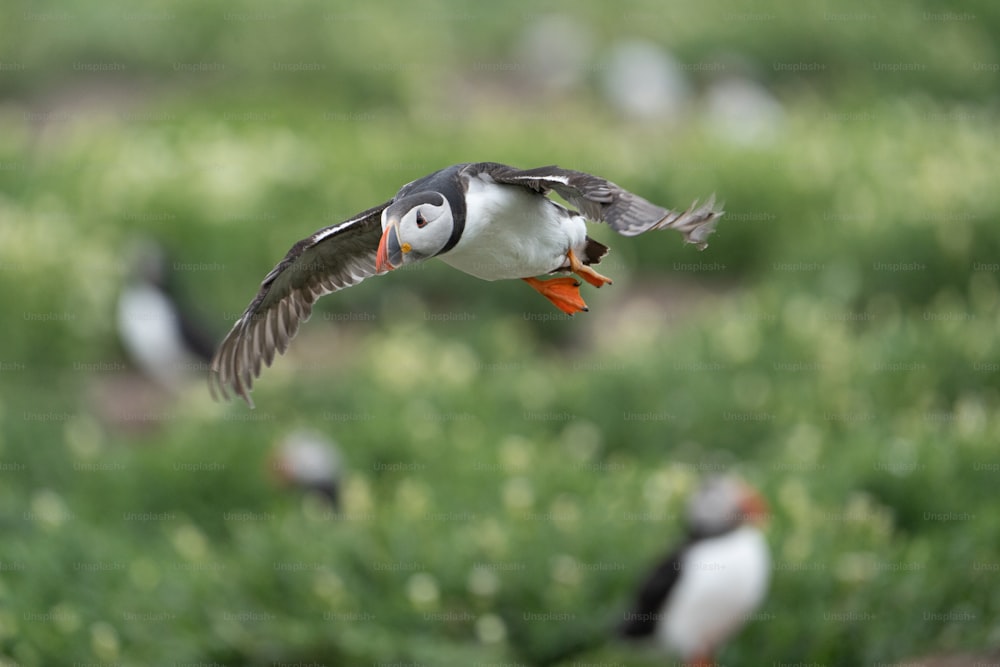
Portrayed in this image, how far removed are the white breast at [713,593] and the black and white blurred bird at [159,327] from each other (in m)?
5.39

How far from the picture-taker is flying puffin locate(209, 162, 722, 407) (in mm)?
3373

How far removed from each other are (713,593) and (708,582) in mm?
77

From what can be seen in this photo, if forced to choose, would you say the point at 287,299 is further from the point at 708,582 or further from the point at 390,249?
the point at 708,582

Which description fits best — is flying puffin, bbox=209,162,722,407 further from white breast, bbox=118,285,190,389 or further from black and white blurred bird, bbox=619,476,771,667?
white breast, bbox=118,285,190,389

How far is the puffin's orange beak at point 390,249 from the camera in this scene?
10.7ft

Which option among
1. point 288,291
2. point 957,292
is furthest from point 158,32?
point 288,291

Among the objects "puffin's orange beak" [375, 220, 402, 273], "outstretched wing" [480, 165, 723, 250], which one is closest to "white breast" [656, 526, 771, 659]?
"outstretched wing" [480, 165, 723, 250]

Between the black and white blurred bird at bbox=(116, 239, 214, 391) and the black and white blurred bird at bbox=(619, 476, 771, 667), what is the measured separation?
531 centimetres

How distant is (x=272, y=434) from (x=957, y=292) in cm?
559

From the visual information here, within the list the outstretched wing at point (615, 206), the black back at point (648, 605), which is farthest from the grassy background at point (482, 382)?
the outstretched wing at point (615, 206)

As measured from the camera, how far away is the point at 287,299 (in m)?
4.54

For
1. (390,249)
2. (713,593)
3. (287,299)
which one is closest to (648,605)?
(713,593)

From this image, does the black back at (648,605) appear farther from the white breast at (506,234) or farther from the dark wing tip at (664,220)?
the dark wing tip at (664,220)

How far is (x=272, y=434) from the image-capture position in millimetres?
9547
